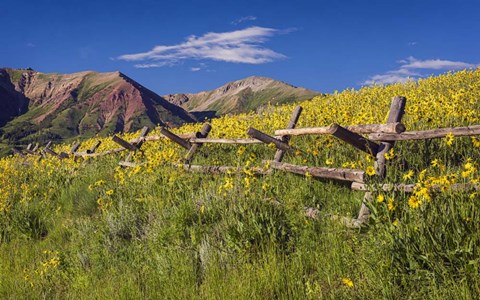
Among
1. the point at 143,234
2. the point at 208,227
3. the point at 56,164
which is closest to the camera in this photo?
the point at 208,227

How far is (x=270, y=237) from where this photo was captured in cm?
507

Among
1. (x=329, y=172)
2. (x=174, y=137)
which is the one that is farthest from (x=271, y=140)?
(x=174, y=137)

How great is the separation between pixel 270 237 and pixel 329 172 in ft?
6.50

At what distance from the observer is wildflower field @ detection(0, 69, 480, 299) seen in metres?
3.72

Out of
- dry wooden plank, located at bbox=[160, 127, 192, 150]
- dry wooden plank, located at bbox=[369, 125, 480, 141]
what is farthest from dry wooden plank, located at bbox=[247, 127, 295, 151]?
dry wooden plank, located at bbox=[160, 127, 192, 150]

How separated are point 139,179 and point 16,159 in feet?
49.4

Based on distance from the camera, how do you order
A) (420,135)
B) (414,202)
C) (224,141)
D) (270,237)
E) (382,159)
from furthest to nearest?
(224,141) → (420,135) → (382,159) → (270,237) → (414,202)

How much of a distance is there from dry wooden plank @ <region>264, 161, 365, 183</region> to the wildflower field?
0.21m

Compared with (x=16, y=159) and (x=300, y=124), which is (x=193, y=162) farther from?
(x=16, y=159)

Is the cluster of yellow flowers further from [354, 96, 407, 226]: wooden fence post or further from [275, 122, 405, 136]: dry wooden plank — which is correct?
[275, 122, 405, 136]: dry wooden plank

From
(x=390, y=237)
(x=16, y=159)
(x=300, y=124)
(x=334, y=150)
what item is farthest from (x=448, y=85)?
(x=16, y=159)

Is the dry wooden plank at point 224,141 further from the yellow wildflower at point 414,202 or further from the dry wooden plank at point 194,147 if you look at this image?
the yellow wildflower at point 414,202

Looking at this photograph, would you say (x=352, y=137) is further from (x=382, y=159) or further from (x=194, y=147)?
(x=194, y=147)

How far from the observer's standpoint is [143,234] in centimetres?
723
